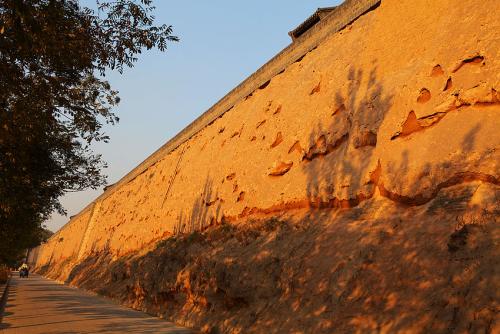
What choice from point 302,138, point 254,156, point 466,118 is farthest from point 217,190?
point 466,118

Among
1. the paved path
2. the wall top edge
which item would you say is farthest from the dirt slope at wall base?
the wall top edge

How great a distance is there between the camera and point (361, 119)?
820cm

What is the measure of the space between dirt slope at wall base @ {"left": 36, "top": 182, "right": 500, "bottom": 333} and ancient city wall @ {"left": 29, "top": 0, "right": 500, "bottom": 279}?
0.46 meters

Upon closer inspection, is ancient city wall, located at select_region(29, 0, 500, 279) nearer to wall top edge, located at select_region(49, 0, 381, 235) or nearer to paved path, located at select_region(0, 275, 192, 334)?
wall top edge, located at select_region(49, 0, 381, 235)

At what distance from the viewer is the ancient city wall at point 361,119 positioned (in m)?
6.17

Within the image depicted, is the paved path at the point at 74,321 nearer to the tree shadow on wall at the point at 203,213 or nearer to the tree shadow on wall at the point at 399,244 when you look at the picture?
the tree shadow on wall at the point at 203,213

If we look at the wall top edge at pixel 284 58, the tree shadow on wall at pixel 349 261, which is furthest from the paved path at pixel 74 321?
the wall top edge at pixel 284 58

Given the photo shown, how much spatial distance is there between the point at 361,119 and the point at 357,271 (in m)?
3.31

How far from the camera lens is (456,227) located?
5172 millimetres

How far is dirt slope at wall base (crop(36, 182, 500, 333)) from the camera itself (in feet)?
14.9

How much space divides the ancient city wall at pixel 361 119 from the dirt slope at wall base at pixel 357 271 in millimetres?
461

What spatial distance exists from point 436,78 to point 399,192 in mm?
1953

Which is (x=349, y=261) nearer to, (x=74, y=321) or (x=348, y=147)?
(x=348, y=147)

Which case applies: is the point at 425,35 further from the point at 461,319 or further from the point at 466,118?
the point at 461,319
